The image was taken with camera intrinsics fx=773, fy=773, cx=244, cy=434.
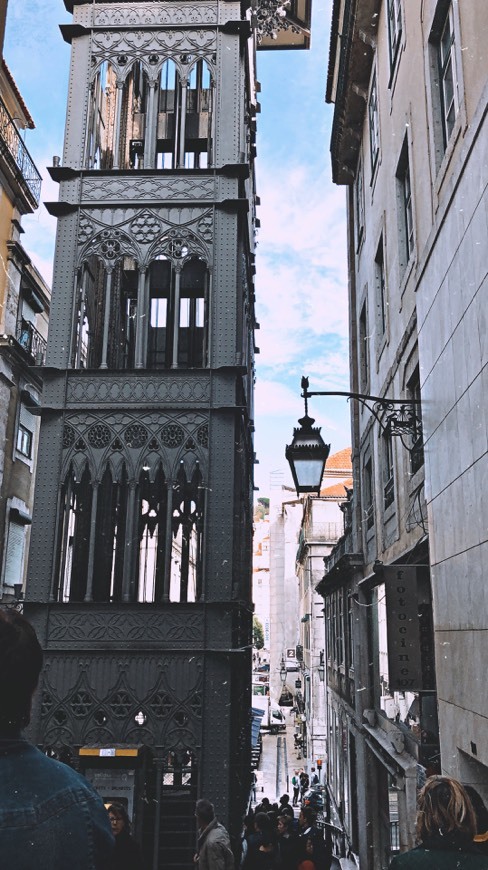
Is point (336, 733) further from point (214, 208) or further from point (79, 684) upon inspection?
point (214, 208)

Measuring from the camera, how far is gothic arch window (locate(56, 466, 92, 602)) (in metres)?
15.4

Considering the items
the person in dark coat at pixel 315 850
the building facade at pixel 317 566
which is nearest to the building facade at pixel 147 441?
the person in dark coat at pixel 315 850

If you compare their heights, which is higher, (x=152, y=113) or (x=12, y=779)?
(x=152, y=113)

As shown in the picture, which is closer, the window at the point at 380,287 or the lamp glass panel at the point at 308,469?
the lamp glass panel at the point at 308,469

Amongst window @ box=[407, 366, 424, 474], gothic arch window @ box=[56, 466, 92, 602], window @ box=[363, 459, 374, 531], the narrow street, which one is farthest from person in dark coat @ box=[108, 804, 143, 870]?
the narrow street

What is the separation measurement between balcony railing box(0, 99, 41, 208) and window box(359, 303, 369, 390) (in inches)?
407

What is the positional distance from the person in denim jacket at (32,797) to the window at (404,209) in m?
11.4

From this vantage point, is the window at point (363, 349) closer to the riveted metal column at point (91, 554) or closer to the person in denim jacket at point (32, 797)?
the riveted metal column at point (91, 554)

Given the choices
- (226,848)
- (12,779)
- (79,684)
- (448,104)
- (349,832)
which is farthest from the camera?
(349,832)

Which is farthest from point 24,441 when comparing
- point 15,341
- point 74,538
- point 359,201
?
point 359,201

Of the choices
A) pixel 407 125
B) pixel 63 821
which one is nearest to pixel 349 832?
pixel 407 125

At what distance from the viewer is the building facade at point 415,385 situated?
7.08m

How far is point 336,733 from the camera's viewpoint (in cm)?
2948

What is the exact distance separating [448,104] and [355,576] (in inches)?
532
